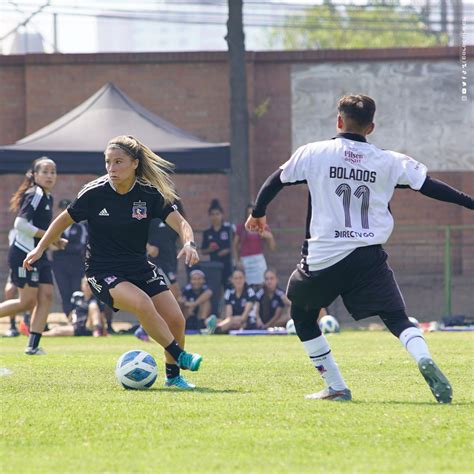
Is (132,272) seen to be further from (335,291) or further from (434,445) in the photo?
(434,445)

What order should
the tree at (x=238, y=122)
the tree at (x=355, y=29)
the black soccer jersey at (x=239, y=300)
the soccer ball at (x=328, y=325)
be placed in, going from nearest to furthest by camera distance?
the soccer ball at (x=328, y=325), the black soccer jersey at (x=239, y=300), the tree at (x=238, y=122), the tree at (x=355, y=29)

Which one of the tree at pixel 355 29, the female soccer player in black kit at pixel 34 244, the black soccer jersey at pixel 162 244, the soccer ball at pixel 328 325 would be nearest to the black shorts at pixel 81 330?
the black soccer jersey at pixel 162 244

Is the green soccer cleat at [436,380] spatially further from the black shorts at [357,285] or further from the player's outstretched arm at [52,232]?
the player's outstretched arm at [52,232]

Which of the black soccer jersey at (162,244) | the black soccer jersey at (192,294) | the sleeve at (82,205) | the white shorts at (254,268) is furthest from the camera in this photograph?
the white shorts at (254,268)

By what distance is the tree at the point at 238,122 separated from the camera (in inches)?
914

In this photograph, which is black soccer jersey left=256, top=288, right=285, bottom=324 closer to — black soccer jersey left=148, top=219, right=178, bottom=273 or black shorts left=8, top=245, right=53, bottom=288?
black soccer jersey left=148, top=219, right=178, bottom=273

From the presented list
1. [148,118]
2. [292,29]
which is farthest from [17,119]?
[292,29]

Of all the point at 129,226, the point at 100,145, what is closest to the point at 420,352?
the point at 129,226

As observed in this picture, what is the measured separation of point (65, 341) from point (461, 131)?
35.9ft

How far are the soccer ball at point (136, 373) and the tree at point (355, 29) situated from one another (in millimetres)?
43381

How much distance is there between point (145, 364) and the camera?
8641 mm

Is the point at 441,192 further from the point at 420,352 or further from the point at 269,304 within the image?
the point at 269,304

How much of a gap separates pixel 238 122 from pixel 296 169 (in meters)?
15.8

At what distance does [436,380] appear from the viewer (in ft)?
24.1
